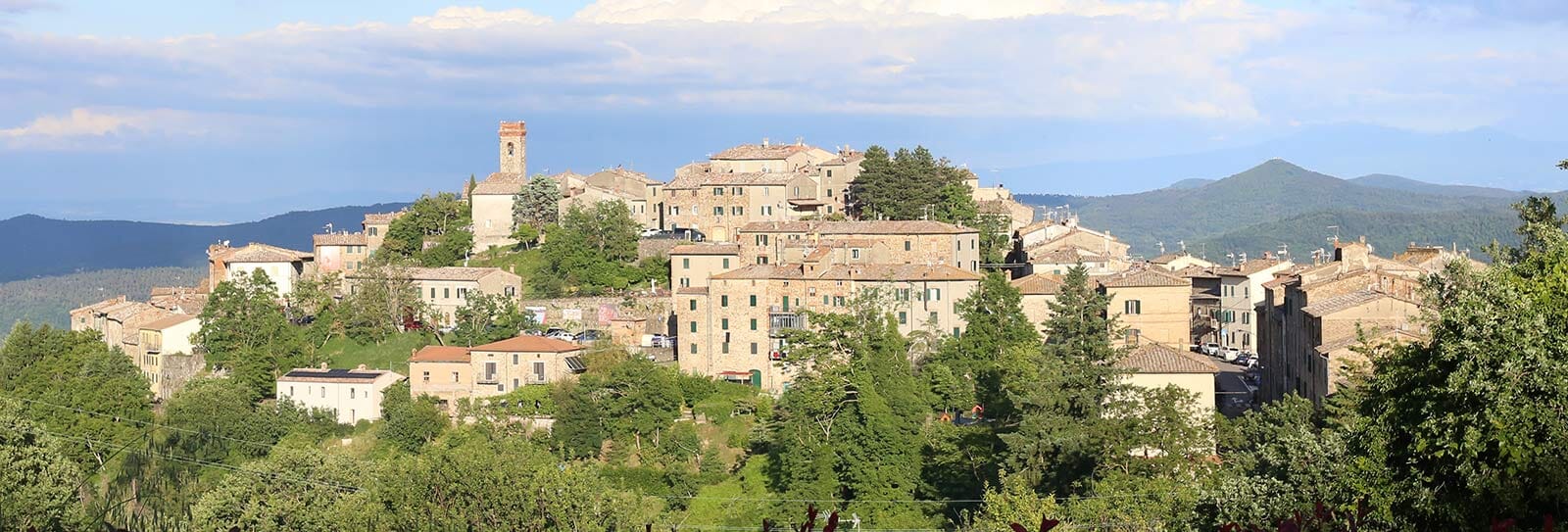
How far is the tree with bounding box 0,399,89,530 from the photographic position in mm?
37562

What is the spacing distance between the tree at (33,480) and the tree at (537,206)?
86.3 ft

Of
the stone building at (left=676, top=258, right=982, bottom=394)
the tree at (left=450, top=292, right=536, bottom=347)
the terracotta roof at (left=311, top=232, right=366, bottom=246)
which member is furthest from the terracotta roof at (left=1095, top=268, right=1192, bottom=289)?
the terracotta roof at (left=311, top=232, right=366, bottom=246)

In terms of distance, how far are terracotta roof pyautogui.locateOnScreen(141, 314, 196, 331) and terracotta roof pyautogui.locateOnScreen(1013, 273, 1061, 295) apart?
3054 cm

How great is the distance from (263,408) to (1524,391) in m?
44.8

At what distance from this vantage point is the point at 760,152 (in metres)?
75.1

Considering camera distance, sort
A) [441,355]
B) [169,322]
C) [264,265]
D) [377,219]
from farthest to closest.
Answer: [377,219], [264,265], [169,322], [441,355]

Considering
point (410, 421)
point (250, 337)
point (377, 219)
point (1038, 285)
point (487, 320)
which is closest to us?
point (410, 421)

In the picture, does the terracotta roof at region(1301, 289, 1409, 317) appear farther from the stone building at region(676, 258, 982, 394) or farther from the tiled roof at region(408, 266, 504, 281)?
the tiled roof at region(408, 266, 504, 281)

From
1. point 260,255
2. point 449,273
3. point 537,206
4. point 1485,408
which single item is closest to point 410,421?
point 449,273

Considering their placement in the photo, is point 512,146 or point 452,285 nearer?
point 452,285

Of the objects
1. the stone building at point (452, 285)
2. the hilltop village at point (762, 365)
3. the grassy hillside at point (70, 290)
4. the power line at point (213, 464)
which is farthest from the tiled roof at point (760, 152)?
the grassy hillside at point (70, 290)

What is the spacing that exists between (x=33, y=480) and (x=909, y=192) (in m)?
33.1

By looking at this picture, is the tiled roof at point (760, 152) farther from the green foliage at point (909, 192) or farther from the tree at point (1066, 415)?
the tree at point (1066, 415)

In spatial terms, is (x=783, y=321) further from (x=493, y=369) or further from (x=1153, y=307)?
(x=1153, y=307)
